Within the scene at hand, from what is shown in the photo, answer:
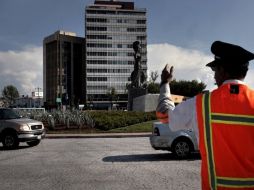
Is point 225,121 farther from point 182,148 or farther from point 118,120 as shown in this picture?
point 118,120

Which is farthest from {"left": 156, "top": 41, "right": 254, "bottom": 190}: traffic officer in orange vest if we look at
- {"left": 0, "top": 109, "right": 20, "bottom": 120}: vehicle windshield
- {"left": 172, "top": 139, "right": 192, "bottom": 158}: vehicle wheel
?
{"left": 0, "top": 109, "right": 20, "bottom": 120}: vehicle windshield

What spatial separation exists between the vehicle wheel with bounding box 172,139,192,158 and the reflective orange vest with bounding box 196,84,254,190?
11974 millimetres

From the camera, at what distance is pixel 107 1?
563ft

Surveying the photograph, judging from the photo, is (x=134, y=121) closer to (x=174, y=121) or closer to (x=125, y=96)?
(x=174, y=121)

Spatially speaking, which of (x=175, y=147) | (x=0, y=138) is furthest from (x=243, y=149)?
(x=0, y=138)

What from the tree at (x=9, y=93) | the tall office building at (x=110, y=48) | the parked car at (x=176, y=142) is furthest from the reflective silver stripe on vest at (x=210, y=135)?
the tree at (x=9, y=93)

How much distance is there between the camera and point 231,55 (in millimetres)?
3021

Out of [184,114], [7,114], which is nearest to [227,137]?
[184,114]

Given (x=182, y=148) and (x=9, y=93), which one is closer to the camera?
(x=182, y=148)

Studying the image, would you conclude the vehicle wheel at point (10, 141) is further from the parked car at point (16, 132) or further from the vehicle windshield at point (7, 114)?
the vehicle windshield at point (7, 114)

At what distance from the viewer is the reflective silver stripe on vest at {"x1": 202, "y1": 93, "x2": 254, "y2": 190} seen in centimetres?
279

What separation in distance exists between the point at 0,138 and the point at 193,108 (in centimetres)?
1756

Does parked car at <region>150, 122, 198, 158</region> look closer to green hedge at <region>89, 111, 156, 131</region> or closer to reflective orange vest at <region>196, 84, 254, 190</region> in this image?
reflective orange vest at <region>196, 84, 254, 190</region>

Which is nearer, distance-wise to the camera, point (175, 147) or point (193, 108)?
point (193, 108)
